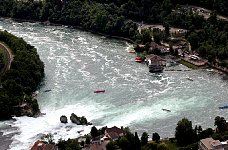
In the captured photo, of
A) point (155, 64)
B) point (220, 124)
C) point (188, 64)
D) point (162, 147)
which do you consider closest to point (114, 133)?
point (162, 147)

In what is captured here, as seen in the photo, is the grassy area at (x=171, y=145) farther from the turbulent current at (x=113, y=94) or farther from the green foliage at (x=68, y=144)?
the green foliage at (x=68, y=144)

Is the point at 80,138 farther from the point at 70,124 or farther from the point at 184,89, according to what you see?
the point at 184,89

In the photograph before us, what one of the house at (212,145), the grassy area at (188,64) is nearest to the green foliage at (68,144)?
the house at (212,145)

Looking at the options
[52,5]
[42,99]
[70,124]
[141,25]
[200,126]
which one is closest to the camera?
[200,126]

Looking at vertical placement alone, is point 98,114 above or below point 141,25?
below

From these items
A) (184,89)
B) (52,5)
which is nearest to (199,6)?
(52,5)

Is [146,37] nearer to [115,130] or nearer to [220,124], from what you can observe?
[220,124]

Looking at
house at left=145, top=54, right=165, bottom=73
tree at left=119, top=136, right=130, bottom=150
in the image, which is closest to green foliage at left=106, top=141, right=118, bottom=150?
tree at left=119, top=136, right=130, bottom=150
